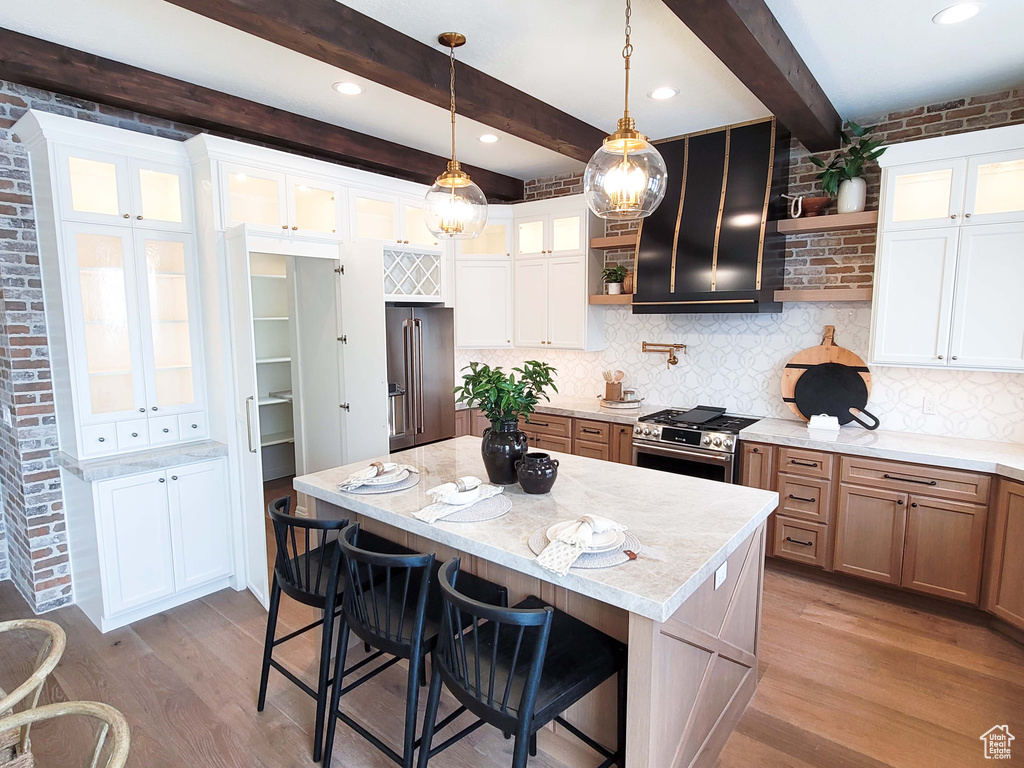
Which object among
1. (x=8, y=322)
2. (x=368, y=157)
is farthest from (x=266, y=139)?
(x=8, y=322)

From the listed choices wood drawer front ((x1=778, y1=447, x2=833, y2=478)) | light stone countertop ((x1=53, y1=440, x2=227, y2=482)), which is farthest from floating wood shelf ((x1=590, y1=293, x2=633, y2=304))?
light stone countertop ((x1=53, y1=440, x2=227, y2=482))

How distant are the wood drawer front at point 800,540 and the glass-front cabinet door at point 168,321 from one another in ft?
12.4

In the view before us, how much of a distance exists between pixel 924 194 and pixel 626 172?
231 centimetres

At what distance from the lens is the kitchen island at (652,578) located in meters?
1.67

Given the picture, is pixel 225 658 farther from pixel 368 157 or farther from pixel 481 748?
pixel 368 157

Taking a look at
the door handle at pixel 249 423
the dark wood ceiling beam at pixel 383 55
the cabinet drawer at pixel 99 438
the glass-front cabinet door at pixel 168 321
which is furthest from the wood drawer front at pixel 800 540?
the cabinet drawer at pixel 99 438

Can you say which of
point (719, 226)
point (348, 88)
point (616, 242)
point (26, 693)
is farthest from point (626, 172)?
point (616, 242)

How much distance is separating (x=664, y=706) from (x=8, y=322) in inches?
144

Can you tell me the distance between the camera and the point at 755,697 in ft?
8.45

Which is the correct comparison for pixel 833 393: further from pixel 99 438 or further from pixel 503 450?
pixel 99 438

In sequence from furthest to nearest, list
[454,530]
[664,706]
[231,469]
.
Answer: [231,469] → [454,530] → [664,706]

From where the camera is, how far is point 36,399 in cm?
317

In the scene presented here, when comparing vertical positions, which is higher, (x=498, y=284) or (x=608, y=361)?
(x=498, y=284)

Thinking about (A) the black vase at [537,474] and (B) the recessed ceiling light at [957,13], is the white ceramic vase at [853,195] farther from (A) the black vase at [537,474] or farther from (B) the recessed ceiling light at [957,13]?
(A) the black vase at [537,474]
